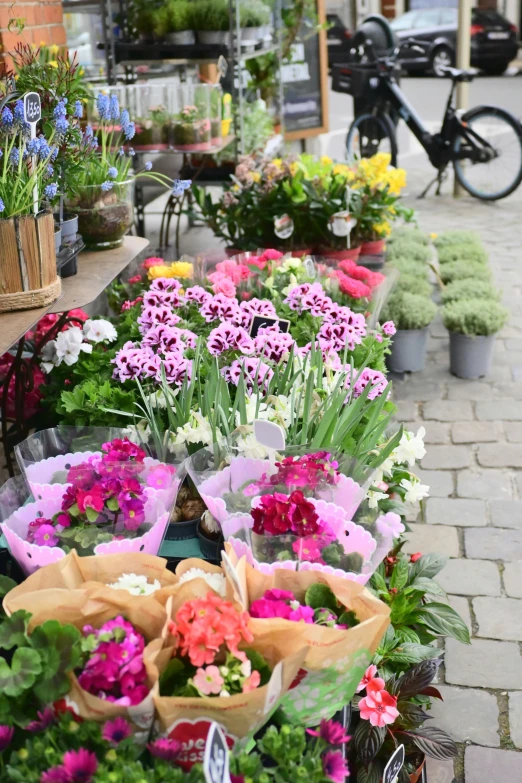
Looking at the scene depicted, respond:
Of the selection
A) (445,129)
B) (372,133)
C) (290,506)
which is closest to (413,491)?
(290,506)

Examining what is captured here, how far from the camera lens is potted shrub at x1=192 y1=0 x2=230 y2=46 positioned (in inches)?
195

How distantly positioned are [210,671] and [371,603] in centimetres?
30

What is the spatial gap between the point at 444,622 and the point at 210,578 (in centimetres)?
103

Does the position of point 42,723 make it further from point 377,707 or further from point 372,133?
point 372,133

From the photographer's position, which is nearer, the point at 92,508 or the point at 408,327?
the point at 92,508

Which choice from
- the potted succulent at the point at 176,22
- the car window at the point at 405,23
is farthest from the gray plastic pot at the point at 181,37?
the car window at the point at 405,23

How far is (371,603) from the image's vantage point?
138 cm

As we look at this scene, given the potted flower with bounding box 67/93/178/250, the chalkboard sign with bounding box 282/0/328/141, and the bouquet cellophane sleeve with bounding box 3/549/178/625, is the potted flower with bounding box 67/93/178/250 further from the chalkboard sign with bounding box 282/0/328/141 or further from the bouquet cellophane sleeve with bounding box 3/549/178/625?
the chalkboard sign with bounding box 282/0/328/141

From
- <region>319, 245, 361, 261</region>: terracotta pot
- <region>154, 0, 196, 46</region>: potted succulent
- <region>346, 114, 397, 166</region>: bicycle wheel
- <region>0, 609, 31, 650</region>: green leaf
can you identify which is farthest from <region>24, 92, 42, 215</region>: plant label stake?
<region>346, 114, 397, 166</region>: bicycle wheel

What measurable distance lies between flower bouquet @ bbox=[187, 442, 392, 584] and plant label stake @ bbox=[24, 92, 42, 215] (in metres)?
0.87

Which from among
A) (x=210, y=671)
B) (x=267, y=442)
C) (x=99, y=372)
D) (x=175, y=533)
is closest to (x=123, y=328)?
(x=99, y=372)

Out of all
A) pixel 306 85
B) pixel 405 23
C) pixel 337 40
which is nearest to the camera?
pixel 306 85

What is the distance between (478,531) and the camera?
11.0 feet

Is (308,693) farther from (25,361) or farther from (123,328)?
(25,361)
